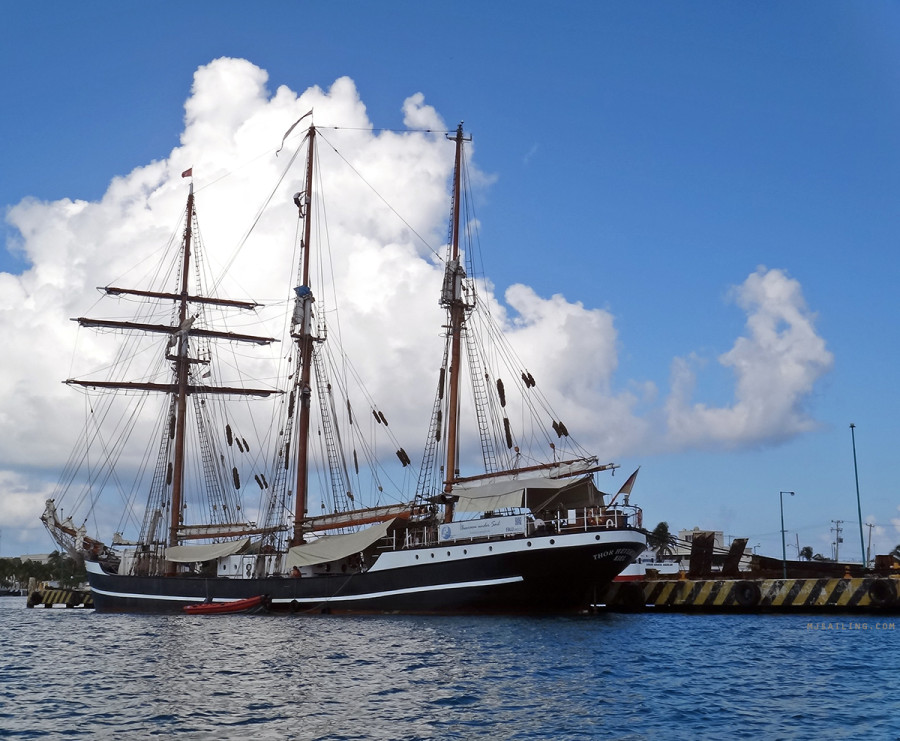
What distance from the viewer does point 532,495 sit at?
5412cm

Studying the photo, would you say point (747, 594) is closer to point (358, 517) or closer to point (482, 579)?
point (482, 579)

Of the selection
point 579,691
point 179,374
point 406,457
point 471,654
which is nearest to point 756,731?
point 579,691

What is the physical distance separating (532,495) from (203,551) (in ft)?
89.2

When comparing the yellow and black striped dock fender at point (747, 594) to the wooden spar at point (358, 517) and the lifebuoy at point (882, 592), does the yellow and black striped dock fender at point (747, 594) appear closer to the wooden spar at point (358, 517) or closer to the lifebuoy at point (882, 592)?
the lifebuoy at point (882, 592)

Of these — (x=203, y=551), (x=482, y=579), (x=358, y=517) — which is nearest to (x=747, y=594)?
(x=482, y=579)

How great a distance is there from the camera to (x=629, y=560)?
5112 centimetres

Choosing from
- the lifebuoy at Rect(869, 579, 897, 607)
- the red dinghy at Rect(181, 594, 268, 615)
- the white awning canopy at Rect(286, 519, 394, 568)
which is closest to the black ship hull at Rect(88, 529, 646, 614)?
the red dinghy at Rect(181, 594, 268, 615)

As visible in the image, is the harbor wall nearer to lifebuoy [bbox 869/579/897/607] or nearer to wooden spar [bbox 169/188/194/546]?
lifebuoy [bbox 869/579/897/607]

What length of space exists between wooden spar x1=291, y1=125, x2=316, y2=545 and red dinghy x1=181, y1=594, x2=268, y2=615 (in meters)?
7.04

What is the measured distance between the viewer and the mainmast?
60844mm

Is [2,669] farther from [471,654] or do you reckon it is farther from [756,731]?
[756,731]

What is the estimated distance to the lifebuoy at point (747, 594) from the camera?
56.4 meters

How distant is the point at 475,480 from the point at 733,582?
17.2m

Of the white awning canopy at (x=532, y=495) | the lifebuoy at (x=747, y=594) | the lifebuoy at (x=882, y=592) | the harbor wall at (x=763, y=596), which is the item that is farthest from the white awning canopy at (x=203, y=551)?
the lifebuoy at (x=882, y=592)
